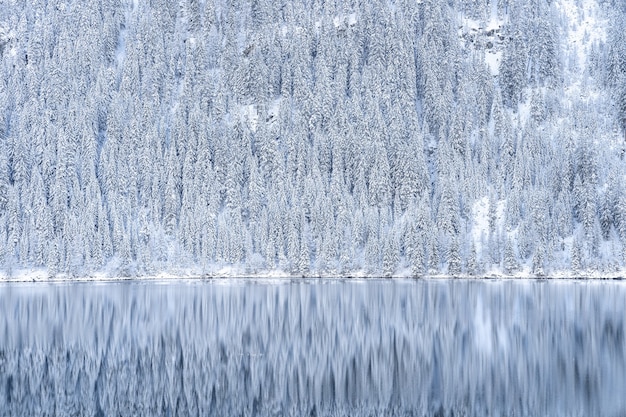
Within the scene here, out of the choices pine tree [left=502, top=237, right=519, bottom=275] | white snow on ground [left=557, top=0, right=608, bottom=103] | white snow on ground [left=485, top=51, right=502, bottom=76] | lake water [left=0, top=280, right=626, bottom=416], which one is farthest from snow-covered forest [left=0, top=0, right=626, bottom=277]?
lake water [left=0, top=280, right=626, bottom=416]

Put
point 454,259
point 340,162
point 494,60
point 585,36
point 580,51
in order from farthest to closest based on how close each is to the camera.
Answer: point 494,60 < point 585,36 < point 580,51 < point 340,162 < point 454,259

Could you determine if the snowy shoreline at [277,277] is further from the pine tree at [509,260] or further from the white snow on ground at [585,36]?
the white snow on ground at [585,36]

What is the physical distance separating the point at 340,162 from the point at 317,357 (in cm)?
12199

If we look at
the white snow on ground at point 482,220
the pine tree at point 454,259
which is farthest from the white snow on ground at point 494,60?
the pine tree at point 454,259

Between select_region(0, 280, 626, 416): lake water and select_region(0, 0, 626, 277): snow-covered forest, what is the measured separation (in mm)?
56015

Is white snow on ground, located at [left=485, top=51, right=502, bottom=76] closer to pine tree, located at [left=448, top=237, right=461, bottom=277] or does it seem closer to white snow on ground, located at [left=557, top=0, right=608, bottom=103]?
white snow on ground, located at [left=557, top=0, right=608, bottom=103]

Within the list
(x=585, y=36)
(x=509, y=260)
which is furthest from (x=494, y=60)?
(x=509, y=260)

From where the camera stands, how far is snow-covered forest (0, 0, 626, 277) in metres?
148

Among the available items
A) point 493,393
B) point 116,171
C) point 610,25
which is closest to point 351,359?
point 493,393

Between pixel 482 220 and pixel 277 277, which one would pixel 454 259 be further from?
pixel 277 277

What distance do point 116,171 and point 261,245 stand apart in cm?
4191

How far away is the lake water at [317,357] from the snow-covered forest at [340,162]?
56.0 m

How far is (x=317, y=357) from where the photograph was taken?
169ft

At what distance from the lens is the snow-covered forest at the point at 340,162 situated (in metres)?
148
